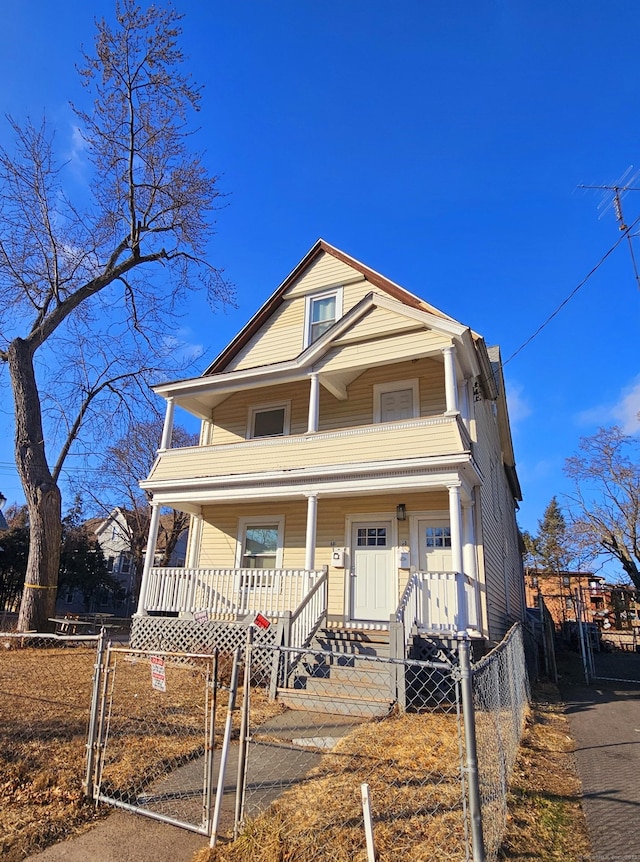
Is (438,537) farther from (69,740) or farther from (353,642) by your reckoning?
(69,740)

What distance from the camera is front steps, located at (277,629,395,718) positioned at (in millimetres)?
7809

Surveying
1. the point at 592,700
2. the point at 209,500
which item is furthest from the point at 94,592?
the point at 592,700

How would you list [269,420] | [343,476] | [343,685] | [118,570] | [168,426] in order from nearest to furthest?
[343,685] → [343,476] → [168,426] → [269,420] → [118,570]

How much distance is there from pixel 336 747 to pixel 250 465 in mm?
7813

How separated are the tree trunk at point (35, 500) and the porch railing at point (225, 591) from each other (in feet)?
11.5

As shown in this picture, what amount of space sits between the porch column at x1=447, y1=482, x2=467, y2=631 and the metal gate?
4.71 meters

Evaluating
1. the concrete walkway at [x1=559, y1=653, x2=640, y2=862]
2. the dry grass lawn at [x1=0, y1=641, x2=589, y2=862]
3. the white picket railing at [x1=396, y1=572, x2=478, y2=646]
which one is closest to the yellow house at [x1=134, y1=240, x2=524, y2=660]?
the white picket railing at [x1=396, y1=572, x2=478, y2=646]

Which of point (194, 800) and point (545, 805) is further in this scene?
point (545, 805)

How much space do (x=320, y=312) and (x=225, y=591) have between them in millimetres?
8265

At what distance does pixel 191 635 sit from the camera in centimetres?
1141

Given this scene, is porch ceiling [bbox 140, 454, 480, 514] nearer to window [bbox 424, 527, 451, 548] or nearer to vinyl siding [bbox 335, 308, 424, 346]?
window [bbox 424, 527, 451, 548]

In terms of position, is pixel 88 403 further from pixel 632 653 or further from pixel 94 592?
pixel 632 653

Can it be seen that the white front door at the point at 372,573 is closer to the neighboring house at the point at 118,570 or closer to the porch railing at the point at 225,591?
the porch railing at the point at 225,591

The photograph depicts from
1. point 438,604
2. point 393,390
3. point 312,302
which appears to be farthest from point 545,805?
point 312,302
